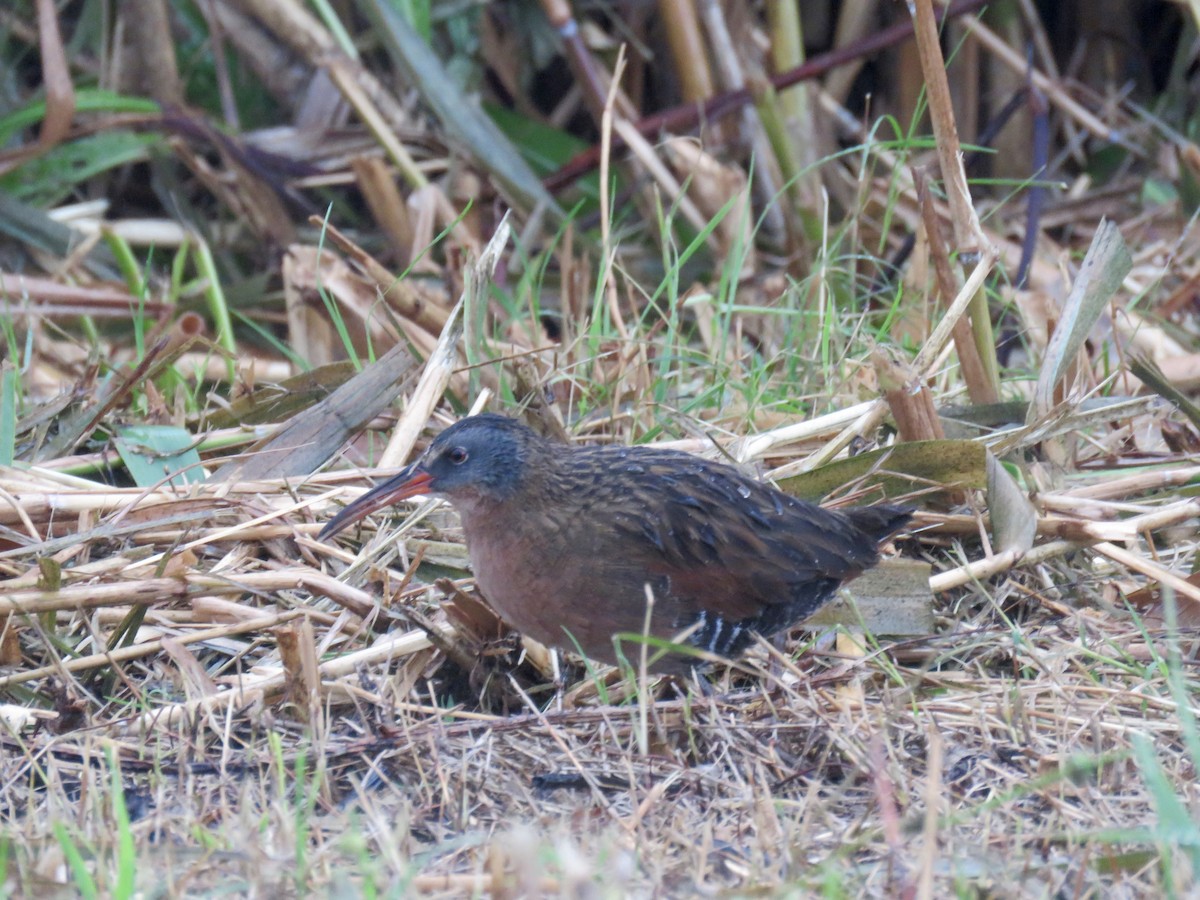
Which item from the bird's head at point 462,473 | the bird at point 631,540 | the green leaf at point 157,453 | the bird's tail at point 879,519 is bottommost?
the bird's tail at point 879,519

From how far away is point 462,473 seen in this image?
2.85 meters

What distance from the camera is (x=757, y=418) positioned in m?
3.59

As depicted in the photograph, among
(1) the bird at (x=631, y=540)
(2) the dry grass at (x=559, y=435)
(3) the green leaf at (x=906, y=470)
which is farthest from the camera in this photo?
(3) the green leaf at (x=906, y=470)

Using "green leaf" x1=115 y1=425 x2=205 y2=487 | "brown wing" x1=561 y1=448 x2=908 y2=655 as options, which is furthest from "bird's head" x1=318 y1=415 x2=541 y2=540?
"green leaf" x1=115 y1=425 x2=205 y2=487

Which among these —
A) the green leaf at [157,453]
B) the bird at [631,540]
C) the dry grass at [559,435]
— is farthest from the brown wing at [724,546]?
the green leaf at [157,453]

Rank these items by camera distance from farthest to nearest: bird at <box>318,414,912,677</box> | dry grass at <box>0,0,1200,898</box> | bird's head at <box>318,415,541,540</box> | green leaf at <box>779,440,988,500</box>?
green leaf at <box>779,440,988,500</box>
bird's head at <box>318,415,541,540</box>
bird at <box>318,414,912,677</box>
dry grass at <box>0,0,1200,898</box>

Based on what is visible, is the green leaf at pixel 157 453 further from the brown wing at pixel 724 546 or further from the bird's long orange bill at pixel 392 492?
the brown wing at pixel 724 546

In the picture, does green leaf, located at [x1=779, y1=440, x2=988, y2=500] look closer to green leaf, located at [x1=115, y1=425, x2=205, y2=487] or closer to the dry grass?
the dry grass

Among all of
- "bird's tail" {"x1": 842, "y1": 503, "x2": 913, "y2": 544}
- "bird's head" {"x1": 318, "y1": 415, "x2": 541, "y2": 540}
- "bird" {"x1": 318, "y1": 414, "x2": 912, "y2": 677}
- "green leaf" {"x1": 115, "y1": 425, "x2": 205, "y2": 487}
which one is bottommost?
"bird's tail" {"x1": 842, "y1": 503, "x2": 913, "y2": 544}

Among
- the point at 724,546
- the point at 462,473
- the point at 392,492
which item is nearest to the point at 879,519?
the point at 724,546

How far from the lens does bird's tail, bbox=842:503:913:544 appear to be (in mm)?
2879

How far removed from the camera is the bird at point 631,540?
268cm

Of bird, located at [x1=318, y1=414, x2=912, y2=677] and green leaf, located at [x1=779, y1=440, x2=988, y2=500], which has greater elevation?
bird, located at [x1=318, y1=414, x2=912, y2=677]

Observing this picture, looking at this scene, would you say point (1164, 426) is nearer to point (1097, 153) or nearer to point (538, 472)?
point (538, 472)
